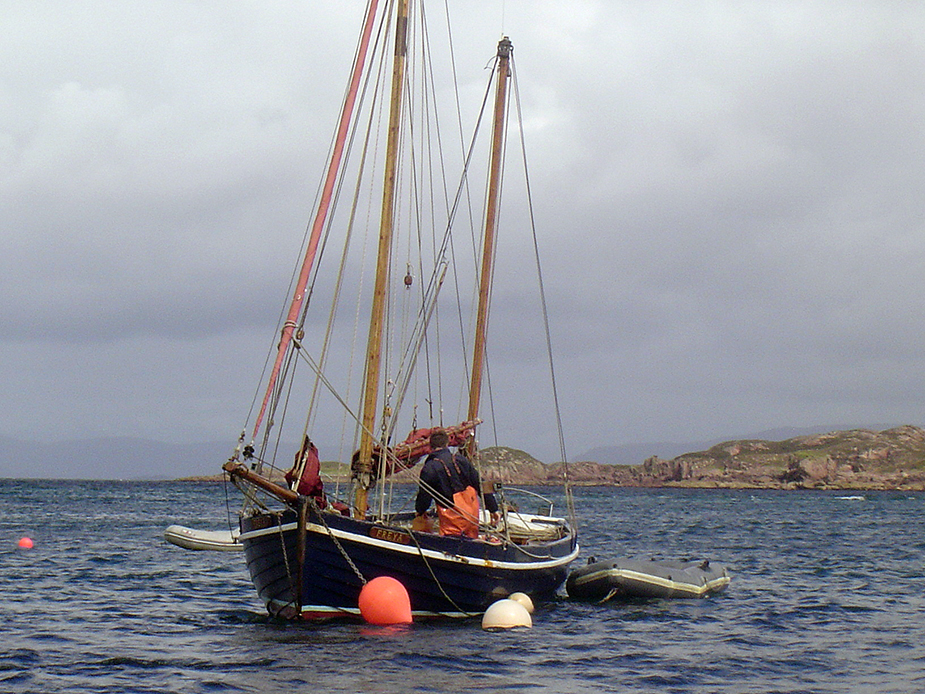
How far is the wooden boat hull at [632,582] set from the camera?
26.1m

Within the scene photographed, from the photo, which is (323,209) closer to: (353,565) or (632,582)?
(353,565)

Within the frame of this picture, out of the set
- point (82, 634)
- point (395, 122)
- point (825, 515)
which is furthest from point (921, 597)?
point (825, 515)

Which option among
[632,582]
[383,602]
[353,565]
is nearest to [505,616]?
[383,602]

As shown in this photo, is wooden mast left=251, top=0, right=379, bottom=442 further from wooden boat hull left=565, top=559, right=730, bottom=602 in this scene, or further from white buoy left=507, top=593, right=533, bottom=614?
wooden boat hull left=565, top=559, right=730, bottom=602

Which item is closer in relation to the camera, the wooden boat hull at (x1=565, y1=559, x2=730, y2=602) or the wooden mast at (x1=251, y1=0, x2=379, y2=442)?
the wooden mast at (x1=251, y1=0, x2=379, y2=442)

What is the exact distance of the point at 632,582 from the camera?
85.6 ft

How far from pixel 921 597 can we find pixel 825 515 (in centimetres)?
5811

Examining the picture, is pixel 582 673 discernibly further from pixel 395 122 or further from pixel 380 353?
pixel 395 122

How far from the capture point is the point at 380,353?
22.8 meters

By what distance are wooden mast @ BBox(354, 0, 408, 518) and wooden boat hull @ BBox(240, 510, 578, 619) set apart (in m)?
2.03

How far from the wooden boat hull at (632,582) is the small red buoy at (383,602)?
8.00 metres

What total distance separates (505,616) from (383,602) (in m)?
2.68

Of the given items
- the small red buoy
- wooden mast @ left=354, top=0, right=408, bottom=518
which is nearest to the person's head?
wooden mast @ left=354, top=0, right=408, bottom=518

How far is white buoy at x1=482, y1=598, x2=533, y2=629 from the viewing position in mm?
20294
